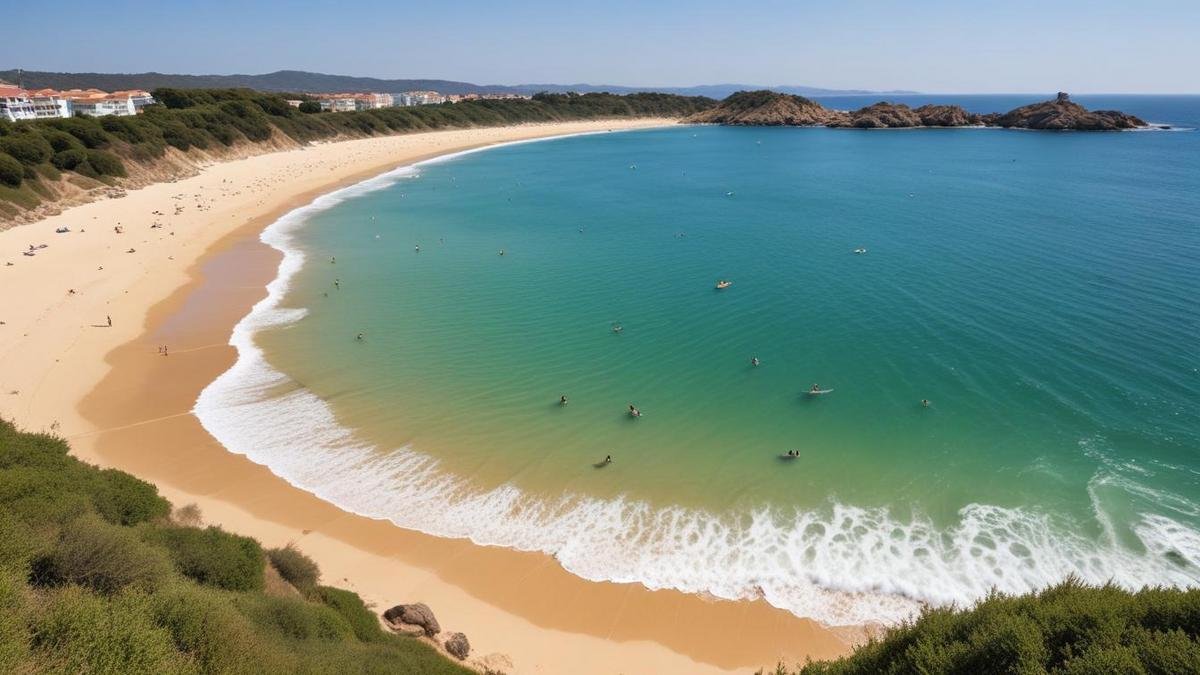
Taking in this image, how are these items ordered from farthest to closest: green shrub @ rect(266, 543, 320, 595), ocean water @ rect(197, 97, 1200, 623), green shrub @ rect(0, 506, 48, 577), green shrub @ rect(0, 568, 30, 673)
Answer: ocean water @ rect(197, 97, 1200, 623), green shrub @ rect(266, 543, 320, 595), green shrub @ rect(0, 506, 48, 577), green shrub @ rect(0, 568, 30, 673)

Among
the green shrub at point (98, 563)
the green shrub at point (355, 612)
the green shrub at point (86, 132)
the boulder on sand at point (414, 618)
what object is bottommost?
the boulder on sand at point (414, 618)

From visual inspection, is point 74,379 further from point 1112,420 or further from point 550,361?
point 1112,420

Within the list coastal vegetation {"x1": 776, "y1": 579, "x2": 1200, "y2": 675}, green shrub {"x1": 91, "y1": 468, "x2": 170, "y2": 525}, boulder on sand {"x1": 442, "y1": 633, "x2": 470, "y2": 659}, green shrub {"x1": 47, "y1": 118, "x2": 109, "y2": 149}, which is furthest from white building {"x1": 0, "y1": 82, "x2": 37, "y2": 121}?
coastal vegetation {"x1": 776, "y1": 579, "x2": 1200, "y2": 675}

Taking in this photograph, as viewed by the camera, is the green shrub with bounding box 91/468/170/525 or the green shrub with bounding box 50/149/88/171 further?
the green shrub with bounding box 50/149/88/171

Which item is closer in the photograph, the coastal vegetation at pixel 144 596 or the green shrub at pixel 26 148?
the coastal vegetation at pixel 144 596

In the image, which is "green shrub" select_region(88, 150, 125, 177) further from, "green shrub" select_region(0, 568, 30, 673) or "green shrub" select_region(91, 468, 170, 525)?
"green shrub" select_region(0, 568, 30, 673)

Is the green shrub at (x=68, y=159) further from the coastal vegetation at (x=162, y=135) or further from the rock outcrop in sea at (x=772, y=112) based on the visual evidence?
the rock outcrop in sea at (x=772, y=112)

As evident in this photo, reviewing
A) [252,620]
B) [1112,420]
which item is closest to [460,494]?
[252,620]

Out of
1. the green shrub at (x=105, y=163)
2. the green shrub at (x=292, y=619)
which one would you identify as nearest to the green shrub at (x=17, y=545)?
the green shrub at (x=292, y=619)
